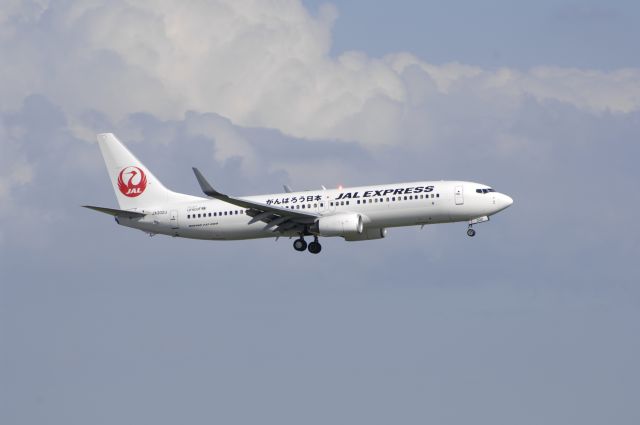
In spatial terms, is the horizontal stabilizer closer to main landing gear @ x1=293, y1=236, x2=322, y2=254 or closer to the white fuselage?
the white fuselage

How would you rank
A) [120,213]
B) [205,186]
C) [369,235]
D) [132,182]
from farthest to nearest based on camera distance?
[132,182] → [120,213] → [369,235] → [205,186]

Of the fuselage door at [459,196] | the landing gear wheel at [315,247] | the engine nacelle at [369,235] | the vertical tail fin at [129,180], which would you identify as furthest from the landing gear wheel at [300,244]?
the fuselage door at [459,196]

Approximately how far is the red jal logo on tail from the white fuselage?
18.6 ft

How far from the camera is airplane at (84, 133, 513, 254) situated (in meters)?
96.8

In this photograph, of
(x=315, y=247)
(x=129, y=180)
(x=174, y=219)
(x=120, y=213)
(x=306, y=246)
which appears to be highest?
(x=129, y=180)

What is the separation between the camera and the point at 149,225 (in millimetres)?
106000

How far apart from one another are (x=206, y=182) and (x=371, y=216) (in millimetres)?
12931

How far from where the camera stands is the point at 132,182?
110 meters

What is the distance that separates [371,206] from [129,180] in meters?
22.3

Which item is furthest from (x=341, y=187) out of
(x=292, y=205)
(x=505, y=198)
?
(x=505, y=198)

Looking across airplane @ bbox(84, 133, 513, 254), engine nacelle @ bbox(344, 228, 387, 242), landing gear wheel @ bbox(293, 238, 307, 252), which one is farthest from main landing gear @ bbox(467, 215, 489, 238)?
landing gear wheel @ bbox(293, 238, 307, 252)

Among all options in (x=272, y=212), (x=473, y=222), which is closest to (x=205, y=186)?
(x=272, y=212)

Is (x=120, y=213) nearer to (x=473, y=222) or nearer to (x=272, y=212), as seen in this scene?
(x=272, y=212)

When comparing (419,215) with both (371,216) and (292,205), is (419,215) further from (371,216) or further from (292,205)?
(292,205)
